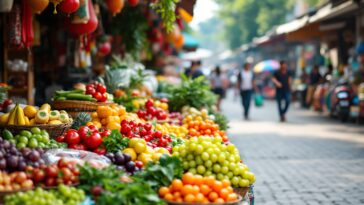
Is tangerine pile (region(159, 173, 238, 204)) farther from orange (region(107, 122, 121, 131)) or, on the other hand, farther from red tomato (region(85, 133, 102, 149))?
orange (region(107, 122, 121, 131))

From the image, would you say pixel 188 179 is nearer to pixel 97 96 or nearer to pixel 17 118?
pixel 17 118

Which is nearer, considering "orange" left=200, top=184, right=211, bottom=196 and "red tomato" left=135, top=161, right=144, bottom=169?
"orange" left=200, top=184, right=211, bottom=196

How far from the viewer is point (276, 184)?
805cm

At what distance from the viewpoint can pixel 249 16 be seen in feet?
178

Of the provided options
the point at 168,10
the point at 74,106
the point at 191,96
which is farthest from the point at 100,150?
the point at 191,96

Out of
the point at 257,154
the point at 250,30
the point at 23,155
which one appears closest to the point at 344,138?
the point at 257,154

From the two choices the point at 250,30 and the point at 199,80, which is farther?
the point at 250,30

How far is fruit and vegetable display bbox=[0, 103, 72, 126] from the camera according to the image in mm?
5461

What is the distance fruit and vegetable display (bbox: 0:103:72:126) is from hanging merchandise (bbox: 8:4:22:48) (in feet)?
6.72

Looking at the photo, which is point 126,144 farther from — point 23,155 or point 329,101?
point 329,101

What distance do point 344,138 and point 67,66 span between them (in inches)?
268

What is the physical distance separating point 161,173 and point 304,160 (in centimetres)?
644

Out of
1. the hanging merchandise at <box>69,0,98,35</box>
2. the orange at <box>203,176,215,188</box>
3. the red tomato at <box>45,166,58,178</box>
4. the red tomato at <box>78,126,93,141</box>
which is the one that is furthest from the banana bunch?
the hanging merchandise at <box>69,0,98,35</box>

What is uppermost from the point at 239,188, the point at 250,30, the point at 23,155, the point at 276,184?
the point at 250,30
